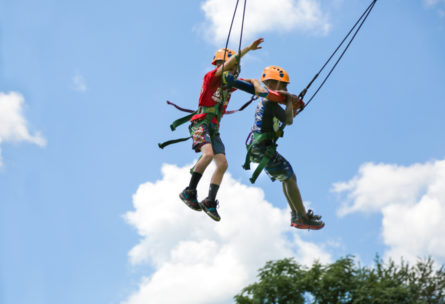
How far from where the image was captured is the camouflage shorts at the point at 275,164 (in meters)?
10.3

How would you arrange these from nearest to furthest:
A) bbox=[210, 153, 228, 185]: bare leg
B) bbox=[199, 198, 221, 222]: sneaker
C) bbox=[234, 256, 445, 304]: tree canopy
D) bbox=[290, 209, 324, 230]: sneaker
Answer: bbox=[199, 198, 221, 222]: sneaker, bbox=[210, 153, 228, 185]: bare leg, bbox=[290, 209, 324, 230]: sneaker, bbox=[234, 256, 445, 304]: tree canopy

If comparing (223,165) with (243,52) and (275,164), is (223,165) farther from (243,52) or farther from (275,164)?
(243,52)

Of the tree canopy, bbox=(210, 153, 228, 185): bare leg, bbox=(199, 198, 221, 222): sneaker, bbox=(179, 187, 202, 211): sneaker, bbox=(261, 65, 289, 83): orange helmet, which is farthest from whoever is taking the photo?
the tree canopy

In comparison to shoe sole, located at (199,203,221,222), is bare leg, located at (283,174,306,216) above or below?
above

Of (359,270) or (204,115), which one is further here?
(359,270)

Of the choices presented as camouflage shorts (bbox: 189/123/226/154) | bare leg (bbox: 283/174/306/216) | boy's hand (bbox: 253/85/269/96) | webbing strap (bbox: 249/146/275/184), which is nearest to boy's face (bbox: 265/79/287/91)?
boy's hand (bbox: 253/85/269/96)

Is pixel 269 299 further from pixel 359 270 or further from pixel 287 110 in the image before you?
pixel 287 110

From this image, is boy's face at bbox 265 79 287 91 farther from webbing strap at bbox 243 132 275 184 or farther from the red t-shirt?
webbing strap at bbox 243 132 275 184

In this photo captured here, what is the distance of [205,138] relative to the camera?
389 inches

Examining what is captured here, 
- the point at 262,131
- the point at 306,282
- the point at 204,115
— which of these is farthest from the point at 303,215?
the point at 306,282

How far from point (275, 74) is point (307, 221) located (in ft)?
8.95

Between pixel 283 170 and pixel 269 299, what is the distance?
7.04m

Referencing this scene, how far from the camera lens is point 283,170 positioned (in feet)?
33.8

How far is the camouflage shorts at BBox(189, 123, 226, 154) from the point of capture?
9891 millimetres
